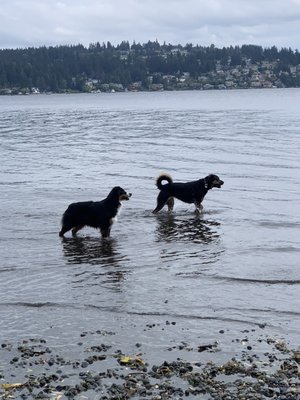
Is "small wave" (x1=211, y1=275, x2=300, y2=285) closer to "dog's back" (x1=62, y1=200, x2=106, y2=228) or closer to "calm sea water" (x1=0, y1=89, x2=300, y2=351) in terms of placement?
"calm sea water" (x1=0, y1=89, x2=300, y2=351)

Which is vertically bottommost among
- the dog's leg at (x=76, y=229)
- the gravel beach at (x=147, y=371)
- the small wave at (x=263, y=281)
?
the small wave at (x=263, y=281)

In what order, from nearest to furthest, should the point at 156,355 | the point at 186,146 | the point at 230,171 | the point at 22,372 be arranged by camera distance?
the point at 22,372
the point at 156,355
the point at 230,171
the point at 186,146

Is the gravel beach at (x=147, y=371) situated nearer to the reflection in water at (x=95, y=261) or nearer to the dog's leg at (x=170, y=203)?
the reflection in water at (x=95, y=261)

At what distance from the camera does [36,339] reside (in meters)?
9.48

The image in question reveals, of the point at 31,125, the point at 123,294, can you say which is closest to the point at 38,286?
the point at 123,294

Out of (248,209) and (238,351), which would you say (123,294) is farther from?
(248,209)

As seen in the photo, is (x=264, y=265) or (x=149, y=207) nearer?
(x=264, y=265)

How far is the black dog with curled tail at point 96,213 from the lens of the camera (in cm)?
1595

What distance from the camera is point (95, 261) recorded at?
14.3m

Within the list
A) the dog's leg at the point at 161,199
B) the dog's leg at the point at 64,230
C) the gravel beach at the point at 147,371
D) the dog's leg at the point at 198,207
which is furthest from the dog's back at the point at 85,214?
the gravel beach at the point at 147,371

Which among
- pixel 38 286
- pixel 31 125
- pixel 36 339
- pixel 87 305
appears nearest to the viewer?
pixel 36 339

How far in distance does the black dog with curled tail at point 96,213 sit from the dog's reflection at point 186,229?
132cm

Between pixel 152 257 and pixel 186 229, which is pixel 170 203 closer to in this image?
pixel 186 229

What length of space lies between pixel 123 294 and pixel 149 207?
931 cm
